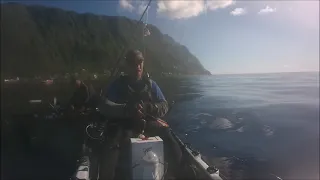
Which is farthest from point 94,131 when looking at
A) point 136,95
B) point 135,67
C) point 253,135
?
point 253,135

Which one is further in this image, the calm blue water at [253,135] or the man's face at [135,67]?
the calm blue water at [253,135]

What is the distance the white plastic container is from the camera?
3.62 metres

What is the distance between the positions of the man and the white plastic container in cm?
29

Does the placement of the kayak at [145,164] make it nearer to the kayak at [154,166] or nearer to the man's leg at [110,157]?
the kayak at [154,166]

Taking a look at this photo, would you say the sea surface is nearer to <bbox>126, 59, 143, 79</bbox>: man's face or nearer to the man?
the man

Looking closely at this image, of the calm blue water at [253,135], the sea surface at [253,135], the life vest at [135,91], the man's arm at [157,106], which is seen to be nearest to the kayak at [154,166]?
the man's arm at [157,106]

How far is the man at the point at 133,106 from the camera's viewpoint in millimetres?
3688

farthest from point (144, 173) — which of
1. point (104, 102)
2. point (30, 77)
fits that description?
point (30, 77)

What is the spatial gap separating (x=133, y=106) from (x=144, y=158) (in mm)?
689

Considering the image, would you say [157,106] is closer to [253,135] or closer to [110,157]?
[110,157]

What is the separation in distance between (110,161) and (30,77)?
3161 inches

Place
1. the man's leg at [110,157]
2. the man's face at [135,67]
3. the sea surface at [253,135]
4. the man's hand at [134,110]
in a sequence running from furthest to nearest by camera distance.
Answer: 1. the sea surface at [253,135]
2. the man's face at [135,67]
3. the man's leg at [110,157]
4. the man's hand at [134,110]

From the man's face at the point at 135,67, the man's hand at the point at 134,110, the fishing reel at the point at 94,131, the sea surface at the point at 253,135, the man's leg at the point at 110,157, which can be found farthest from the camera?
the sea surface at the point at 253,135

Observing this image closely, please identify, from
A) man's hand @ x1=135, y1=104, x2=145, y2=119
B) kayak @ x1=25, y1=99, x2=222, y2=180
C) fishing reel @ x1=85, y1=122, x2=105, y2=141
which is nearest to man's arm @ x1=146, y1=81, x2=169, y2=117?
man's hand @ x1=135, y1=104, x2=145, y2=119
